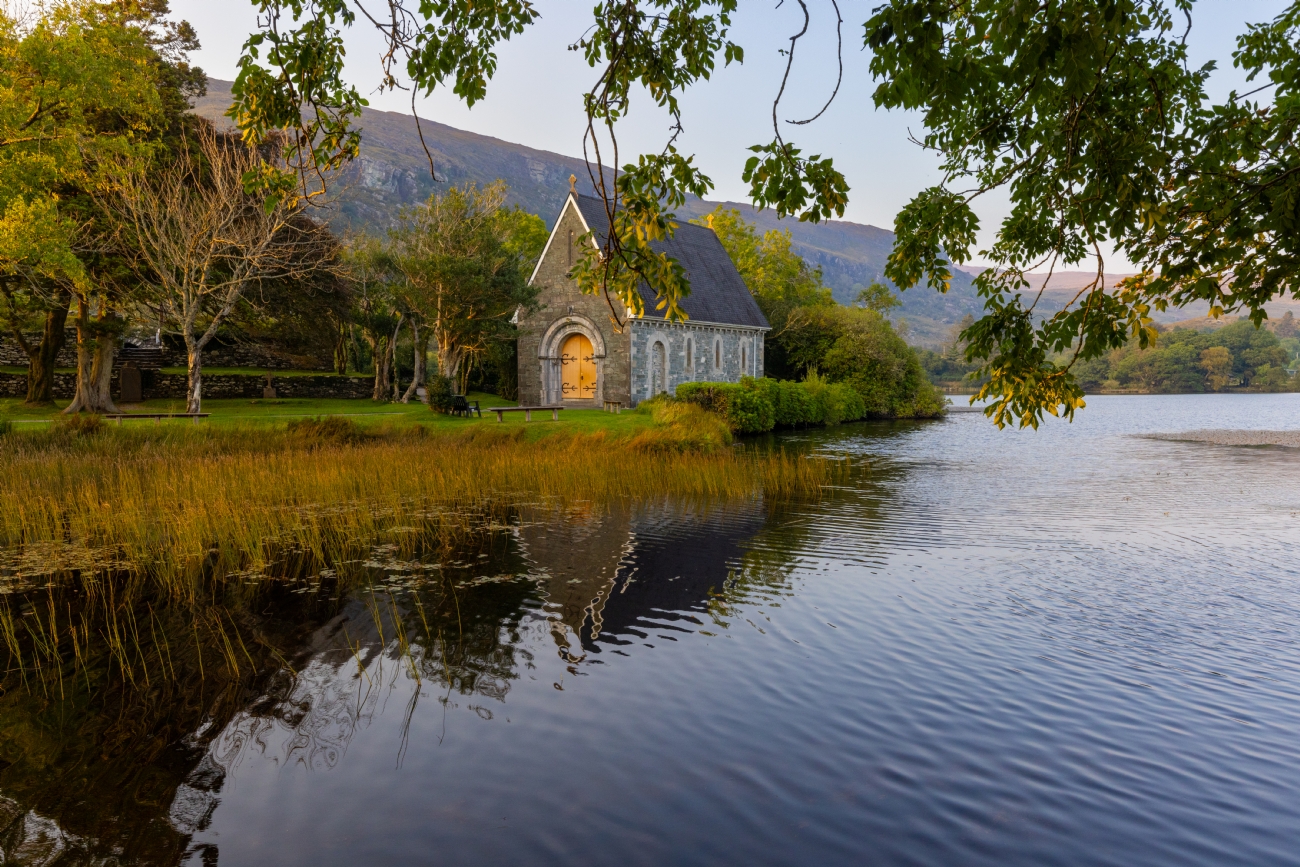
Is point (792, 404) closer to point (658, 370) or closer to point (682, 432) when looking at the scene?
point (658, 370)

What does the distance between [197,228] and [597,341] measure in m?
16.8

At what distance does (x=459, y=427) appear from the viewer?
22.7 meters

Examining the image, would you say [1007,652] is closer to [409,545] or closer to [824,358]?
[409,545]

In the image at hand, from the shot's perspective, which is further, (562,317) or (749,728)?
(562,317)

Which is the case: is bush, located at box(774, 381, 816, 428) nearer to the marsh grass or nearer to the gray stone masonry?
the marsh grass

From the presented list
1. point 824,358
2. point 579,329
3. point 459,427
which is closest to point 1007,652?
point 459,427

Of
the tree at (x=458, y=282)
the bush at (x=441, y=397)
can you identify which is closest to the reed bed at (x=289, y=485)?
the bush at (x=441, y=397)

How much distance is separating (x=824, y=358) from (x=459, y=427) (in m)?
28.0

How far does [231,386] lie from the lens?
35.7 m

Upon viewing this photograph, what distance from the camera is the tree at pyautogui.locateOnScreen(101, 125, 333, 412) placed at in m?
22.8

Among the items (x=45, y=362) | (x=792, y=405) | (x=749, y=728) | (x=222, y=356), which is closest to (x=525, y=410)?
(x=792, y=405)

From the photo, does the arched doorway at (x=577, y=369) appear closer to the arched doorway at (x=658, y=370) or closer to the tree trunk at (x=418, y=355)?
the arched doorway at (x=658, y=370)

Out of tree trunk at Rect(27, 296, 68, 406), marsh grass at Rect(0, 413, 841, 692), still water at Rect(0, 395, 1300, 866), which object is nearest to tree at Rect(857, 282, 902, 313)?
marsh grass at Rect(0, 413, 841, 692)

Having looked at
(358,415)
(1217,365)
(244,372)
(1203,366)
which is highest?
(1217,365)
